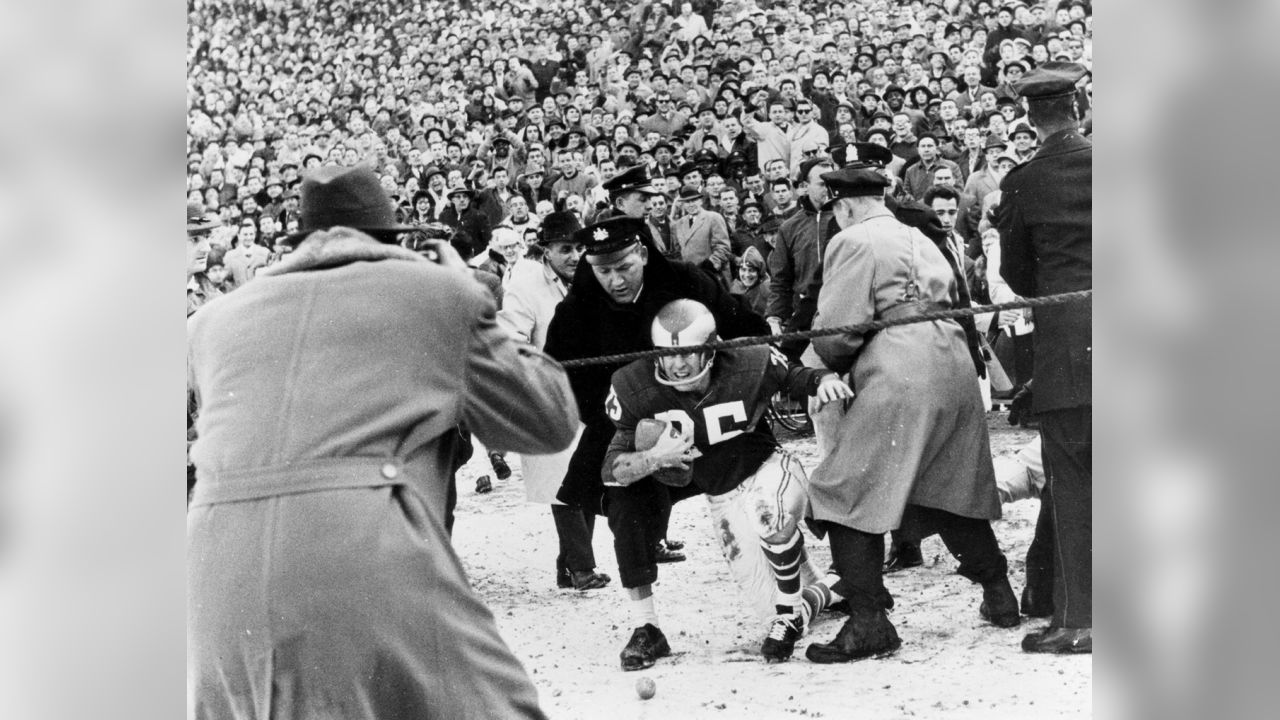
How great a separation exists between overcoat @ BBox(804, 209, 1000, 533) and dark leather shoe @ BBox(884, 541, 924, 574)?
79mm

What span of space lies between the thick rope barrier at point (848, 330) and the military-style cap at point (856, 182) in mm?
350

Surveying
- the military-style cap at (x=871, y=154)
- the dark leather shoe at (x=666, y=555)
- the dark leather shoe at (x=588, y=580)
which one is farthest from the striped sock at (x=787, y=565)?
the military-style cap at (x=871, y=154)

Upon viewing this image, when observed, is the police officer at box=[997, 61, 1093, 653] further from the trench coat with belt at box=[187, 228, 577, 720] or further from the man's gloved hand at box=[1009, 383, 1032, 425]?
the trench coat with belt at box=[187, 228, 577, 720]

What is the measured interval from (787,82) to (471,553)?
5.10 ft

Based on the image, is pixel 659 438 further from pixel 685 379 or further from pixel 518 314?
pixel 518 314

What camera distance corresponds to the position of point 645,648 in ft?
12.4

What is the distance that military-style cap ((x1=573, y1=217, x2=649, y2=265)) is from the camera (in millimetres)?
3883

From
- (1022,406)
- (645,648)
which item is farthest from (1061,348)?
(645,648)

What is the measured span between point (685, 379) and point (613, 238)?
440 millimetres

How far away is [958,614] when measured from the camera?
12.1ft

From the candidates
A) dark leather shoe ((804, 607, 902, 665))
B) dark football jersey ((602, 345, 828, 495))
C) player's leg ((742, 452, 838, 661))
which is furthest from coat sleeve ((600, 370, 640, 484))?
dark leather shoe ((804, 607, 902, 665))

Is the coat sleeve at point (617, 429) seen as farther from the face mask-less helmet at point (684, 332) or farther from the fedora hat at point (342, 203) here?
the fedora hat at point (342, 203)
